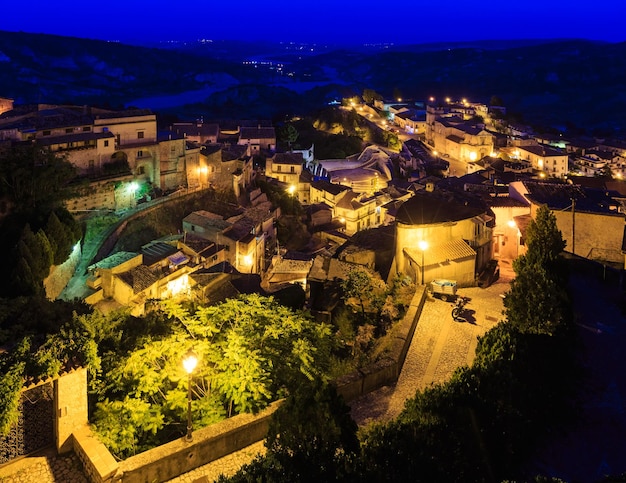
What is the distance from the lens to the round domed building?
541 inches

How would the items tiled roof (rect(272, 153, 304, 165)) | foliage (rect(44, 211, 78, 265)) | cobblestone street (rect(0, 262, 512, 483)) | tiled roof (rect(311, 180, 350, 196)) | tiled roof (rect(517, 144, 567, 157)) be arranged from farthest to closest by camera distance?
tiled roof (rect(517, 144, 567, 157)), tiled roof (rect(272, 153, 304, 165)), tiled roof (rect(311, 180, 350, 196)), foliage (rect(44, 211, 78, 265)), cobblestone street (rect(0, 262, 512, 483))

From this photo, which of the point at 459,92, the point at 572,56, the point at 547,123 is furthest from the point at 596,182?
the point at 572,56

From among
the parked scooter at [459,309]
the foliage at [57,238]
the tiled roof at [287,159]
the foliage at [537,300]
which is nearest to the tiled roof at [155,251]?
the foliage at [57,238]

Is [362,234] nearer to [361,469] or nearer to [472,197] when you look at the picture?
[472,197]

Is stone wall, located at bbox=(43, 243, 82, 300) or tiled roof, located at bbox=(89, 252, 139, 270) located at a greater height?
tiled roof, located at bbox=(89, 252, 139, 270)

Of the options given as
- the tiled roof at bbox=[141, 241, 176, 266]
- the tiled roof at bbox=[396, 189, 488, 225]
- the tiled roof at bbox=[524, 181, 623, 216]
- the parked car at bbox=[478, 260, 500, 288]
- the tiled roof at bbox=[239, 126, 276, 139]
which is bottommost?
the tiled roof at bbox=[141, 241, 176, 266]

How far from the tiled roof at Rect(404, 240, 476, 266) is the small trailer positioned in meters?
0.83

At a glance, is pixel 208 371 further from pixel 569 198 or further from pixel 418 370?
pixel 569 198

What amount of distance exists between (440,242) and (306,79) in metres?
93.3

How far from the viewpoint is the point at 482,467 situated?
7.07 m

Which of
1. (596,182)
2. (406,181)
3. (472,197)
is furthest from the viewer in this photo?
(406,181)

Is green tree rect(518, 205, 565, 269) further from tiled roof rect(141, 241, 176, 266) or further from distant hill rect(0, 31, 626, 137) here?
distant hill rect(0, 31, 626, 137)

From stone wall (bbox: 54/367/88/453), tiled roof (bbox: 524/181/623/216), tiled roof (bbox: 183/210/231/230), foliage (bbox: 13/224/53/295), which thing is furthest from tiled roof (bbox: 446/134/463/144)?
stone wall (bbox: 54/367/88/453)

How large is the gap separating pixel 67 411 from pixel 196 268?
496 inches
